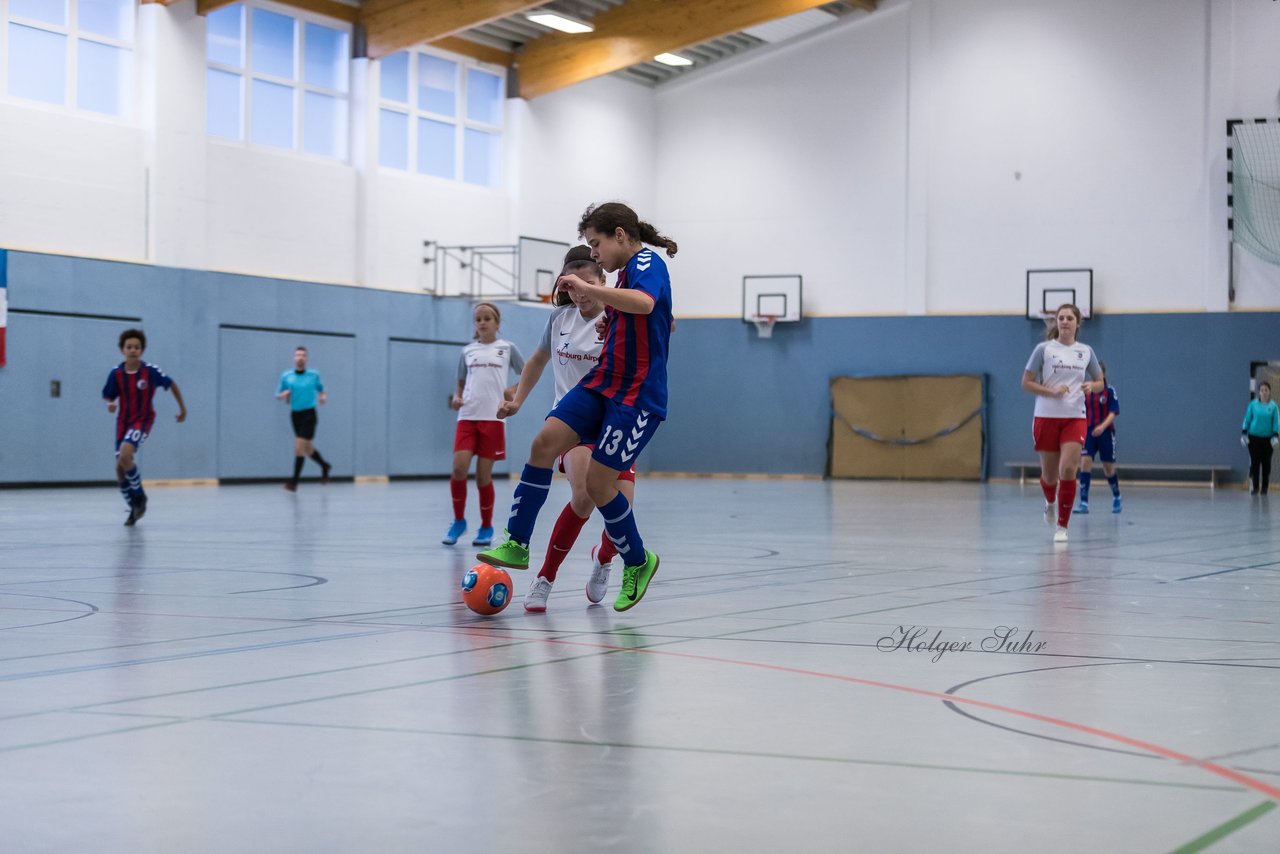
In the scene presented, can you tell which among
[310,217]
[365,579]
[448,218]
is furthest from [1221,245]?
[365,579]

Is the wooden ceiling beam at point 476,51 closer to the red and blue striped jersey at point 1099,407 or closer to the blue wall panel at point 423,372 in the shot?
the blue wall panel at point 423,372

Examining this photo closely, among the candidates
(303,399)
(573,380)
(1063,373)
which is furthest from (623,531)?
(303,399)

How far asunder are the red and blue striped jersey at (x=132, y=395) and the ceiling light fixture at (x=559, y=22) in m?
17.7

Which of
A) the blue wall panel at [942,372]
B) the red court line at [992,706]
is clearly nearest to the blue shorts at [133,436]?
the red court line at [992,706]

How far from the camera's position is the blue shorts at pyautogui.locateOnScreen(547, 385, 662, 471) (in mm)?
6855

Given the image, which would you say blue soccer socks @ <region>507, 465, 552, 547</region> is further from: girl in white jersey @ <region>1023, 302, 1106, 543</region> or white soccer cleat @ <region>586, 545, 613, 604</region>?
girl in white jersey @ <region>1023, 302, 1106, 543</region>

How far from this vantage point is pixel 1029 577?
9.12 meters

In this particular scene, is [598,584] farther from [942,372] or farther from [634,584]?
[942,372]

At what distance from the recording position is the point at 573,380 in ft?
27.1

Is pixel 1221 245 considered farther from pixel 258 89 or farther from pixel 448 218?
pixel 258 89

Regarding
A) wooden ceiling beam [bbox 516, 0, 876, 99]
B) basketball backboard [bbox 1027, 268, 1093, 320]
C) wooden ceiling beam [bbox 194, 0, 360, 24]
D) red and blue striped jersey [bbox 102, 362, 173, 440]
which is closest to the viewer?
red and blue striped jersey [bbox 102, 362, 173, 440]

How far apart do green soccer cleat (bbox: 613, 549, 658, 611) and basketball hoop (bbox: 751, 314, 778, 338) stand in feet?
94.9

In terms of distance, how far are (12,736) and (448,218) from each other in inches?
1110

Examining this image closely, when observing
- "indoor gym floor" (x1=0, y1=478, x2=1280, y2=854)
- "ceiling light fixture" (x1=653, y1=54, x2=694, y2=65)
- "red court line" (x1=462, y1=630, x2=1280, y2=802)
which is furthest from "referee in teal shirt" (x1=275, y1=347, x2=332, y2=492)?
"red court line" (x1=462, y1=630, x2=1280, y2=802)
